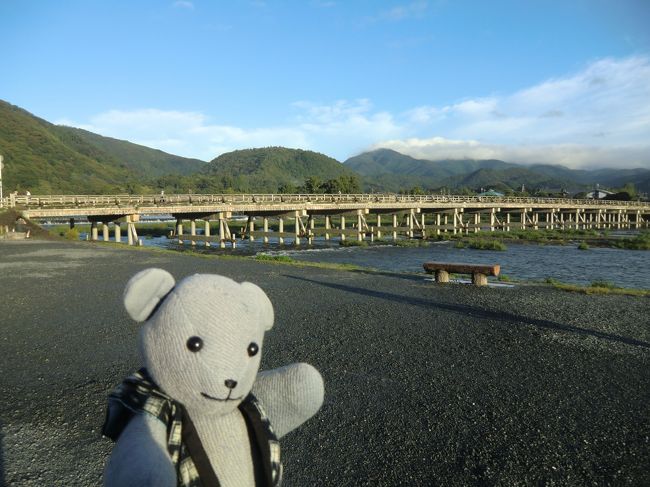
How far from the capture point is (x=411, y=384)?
546 centimetres

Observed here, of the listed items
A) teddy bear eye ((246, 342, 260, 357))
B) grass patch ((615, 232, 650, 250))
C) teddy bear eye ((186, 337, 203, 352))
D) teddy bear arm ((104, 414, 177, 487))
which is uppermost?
teddy bear eye ((186, 337, 203, 352))

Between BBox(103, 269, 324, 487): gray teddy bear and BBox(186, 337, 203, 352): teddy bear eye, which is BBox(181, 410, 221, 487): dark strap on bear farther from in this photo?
BBox(186, 337, 203, 352): teddy bear eye

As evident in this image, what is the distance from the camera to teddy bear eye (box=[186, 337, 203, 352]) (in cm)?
178

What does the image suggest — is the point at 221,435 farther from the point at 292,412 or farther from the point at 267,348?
the point at 267,348

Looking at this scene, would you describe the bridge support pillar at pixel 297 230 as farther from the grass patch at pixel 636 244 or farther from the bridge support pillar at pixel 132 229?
the grass patch at pixel 636 244

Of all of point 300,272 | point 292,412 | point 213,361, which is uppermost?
point 213,361

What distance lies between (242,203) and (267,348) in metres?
30.5

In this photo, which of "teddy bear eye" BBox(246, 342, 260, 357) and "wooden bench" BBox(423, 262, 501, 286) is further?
"wooden bench" BBox(423, 262, 501, 286)

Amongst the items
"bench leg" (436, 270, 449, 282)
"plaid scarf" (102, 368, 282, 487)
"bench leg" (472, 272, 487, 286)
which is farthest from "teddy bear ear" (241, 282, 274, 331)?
"bench leg" (436, 270, 449, 282)

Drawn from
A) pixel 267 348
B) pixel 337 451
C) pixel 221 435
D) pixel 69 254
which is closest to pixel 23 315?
pixel 267 348

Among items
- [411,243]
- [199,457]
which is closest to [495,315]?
[199,457]

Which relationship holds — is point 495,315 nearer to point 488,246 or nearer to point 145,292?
point 145,292

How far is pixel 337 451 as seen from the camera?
395 centimetres

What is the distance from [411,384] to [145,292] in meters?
4.26
